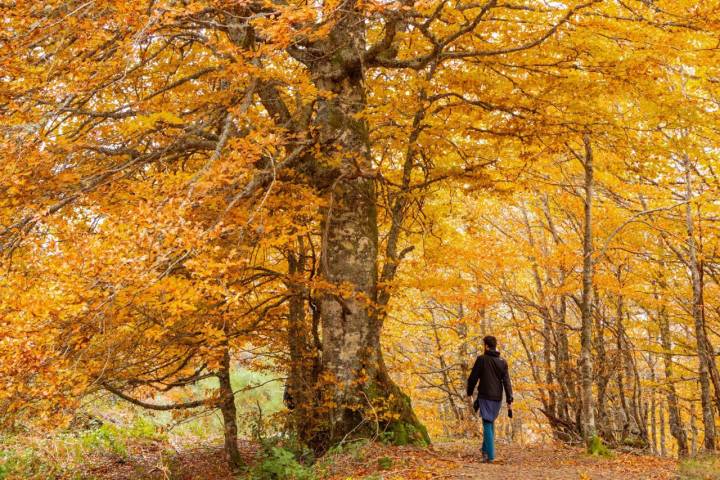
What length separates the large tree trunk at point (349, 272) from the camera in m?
6.99

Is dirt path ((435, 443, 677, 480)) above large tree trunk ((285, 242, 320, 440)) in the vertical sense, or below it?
below

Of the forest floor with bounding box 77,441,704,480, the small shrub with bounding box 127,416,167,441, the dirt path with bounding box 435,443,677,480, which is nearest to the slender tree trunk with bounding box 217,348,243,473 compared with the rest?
the forest floor with bounding box 77,441,704,480

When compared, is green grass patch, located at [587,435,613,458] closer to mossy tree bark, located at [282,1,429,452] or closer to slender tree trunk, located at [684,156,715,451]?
slender tree trunk, located at [684,156,715,451]

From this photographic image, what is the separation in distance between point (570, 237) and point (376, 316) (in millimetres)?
8082

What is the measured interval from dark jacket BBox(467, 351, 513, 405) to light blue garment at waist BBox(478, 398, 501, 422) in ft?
0.17

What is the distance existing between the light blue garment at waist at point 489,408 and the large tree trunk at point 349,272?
955 millimetres

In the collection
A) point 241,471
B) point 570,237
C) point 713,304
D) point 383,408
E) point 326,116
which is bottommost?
point 241,471

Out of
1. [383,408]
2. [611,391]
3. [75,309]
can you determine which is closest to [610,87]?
[383,408]

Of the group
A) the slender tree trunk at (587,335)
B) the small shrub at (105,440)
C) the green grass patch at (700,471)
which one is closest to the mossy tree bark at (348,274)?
the slender tree trunk at (587,335)

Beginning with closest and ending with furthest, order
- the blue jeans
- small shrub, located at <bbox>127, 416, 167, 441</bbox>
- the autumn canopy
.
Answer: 1. the autumn canopy
2. the blue jeans
3. small shrub, located at <bbox>127, 416, 167, 441</bbox>

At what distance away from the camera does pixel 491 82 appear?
23.2 ft

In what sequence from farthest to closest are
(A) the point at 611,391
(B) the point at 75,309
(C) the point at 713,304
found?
1. (A) the point at 611,391
2. (C) the point at 713,304
3. (B) the point at 75,309

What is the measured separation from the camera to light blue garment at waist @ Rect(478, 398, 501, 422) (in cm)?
702

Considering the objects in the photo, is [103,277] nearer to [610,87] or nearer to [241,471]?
[241,471]
